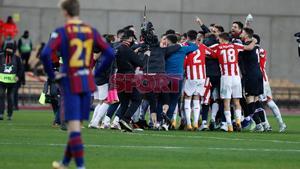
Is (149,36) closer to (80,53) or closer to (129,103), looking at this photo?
(129,103)

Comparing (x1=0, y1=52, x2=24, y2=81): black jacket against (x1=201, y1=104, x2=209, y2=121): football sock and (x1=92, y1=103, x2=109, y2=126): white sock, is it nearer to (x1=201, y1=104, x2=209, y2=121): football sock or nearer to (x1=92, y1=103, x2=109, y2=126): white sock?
(x1=92, y1=103, x2=109, y2=126): white sock

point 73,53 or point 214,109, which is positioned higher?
point 73,53

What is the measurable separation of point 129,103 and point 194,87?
1842mm

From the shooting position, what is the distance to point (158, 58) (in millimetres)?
25703

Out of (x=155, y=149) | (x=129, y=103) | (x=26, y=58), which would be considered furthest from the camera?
(x=26, y=58)

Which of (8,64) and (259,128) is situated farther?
(8,64)

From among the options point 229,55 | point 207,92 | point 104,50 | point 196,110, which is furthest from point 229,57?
point 104,50

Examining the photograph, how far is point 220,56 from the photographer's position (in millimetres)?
25719

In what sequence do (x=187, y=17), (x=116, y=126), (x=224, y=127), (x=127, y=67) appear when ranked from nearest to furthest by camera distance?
(x=127, y=67)
(x=116, y=126)
(x=224, y=127)
(x=187, y=17)

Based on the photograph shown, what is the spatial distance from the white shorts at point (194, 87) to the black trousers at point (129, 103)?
5.78 ft

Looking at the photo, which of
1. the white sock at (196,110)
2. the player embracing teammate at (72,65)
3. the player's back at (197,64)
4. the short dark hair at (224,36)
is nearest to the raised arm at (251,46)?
the short dark hair at (224,36)

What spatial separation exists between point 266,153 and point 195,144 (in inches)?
82.1

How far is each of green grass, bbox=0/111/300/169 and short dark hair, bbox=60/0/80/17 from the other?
98.9 inches

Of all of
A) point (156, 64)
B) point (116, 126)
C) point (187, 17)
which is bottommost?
point (116, 126)
